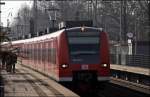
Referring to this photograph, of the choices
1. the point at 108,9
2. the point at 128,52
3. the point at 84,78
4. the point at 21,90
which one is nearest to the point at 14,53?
the point at 21,90

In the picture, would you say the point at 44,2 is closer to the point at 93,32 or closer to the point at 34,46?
the point at 34,46

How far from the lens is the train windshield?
22297 millimetres

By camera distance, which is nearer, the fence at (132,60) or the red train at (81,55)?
the red train at (81,55)

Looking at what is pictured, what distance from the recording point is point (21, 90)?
19.6m

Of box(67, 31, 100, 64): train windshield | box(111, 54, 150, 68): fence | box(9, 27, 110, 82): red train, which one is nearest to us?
box(9, 27, 110, 82): red train

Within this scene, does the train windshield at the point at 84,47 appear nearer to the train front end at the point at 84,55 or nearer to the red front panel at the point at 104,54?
the train front end at the point at 84,55

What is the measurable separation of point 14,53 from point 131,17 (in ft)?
228

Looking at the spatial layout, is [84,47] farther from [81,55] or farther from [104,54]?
[104,54]

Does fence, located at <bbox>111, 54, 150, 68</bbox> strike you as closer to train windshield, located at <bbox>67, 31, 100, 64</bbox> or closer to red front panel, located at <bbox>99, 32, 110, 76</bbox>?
red front panel, located at <bbox>99, 32, 110, 76</bbox>

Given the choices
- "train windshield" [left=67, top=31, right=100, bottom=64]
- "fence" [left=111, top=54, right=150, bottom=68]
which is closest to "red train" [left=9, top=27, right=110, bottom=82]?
"train windshield" [left=67, top=31, right=100, bottom=64]

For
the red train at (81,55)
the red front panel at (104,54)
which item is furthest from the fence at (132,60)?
the red train at (81,55)

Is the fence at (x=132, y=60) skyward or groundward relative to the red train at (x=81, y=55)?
groundward

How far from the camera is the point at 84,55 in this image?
73.3ft

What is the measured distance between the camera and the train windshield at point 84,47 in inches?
878
